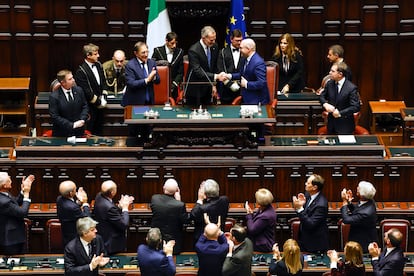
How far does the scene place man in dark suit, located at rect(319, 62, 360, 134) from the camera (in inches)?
623

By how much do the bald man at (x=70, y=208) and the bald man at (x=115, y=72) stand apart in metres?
3.36

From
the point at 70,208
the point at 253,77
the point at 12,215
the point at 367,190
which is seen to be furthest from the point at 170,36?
the point at 367,190

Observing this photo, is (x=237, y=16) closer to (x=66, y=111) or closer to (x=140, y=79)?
(x=140, y=79)

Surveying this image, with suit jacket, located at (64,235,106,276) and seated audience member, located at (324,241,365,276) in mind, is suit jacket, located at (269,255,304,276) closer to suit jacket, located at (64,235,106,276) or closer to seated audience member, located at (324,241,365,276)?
seated audience member, located at (324,241,365,276)

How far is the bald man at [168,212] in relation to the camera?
1402 cm

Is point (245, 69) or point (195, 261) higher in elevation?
point (245, 69)

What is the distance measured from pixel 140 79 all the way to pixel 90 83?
83 centimetres

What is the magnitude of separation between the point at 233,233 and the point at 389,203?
301 centimetres

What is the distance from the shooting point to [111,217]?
14000 millimetres

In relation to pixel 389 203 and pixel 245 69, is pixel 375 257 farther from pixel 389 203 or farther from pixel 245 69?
pixel 245 69

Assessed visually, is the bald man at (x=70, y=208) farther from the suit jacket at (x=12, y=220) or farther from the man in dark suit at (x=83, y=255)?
the man in dark suit at (x=83, y=255)

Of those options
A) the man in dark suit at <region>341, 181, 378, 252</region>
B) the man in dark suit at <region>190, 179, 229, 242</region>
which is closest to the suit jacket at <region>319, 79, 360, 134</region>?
the man in dark suit at <region>341, 181, 378, 252</region>

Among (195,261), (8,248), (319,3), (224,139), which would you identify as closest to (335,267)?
(195,261)

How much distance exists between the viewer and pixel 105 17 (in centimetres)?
1841
